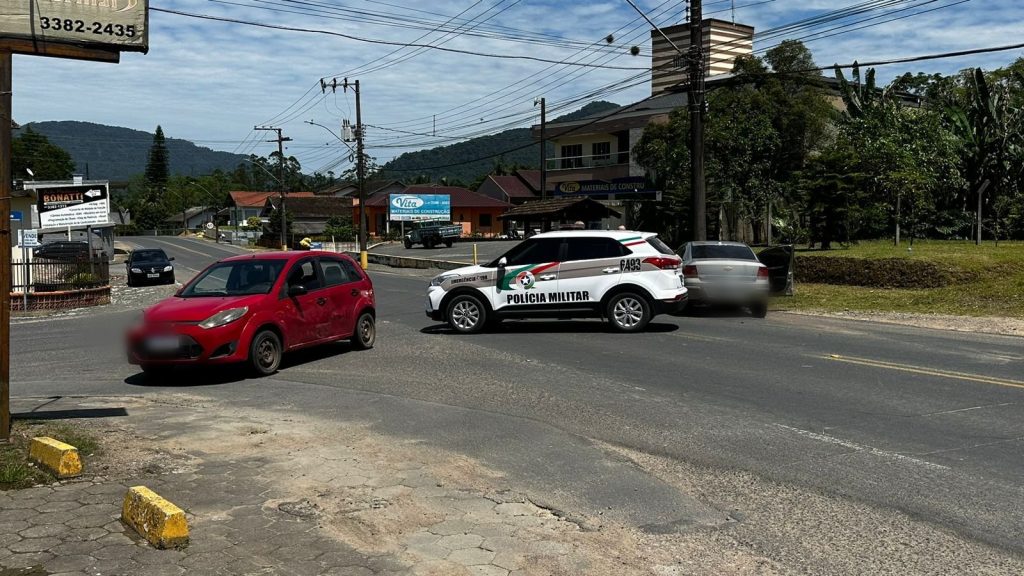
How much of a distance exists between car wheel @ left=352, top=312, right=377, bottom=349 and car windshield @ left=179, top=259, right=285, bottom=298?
1.92 m

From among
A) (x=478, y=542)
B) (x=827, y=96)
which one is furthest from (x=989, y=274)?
(x=827, y=96)

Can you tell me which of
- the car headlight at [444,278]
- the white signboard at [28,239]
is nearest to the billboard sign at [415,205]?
the white signboard at [28,239]

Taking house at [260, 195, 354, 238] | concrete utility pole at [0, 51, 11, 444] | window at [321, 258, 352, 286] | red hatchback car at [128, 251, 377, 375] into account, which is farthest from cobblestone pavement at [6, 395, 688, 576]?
house at [260, 195, 354, 238]

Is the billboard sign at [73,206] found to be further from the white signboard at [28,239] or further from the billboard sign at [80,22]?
the billboard sign at [80,22]

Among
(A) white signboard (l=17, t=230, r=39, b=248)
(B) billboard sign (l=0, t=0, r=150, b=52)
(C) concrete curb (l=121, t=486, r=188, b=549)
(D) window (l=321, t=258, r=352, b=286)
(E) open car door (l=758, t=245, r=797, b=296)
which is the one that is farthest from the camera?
(A) white signboard (l=17, t=230, r=39, b=248)

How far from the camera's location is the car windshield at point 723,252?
1841 cm

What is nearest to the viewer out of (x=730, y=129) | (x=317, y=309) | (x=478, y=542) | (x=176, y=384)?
(x=478, y=542)

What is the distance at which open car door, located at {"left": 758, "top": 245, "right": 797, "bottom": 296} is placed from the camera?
70.0 ft

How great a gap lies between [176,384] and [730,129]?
31.7 metres

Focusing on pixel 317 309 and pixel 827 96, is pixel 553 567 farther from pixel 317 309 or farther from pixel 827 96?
pixel 827 96

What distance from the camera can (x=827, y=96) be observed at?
149ft

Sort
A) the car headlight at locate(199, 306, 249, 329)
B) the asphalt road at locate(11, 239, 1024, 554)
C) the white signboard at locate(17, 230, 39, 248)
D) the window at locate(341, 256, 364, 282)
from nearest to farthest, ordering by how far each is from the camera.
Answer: the asphalt road at locate(11, 239, 1024, 554) → the car headlight at locate(199, 306, 249, 329) → the window at locate(341, 256, 364, 282) → the white signboard at locate(17, 230, 39, 248)

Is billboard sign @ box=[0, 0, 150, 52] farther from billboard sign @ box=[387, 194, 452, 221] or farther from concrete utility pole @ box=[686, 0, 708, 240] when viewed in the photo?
billboard sign @ box=[387, 194, 452, 221]

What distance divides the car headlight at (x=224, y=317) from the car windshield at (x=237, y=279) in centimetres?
53
